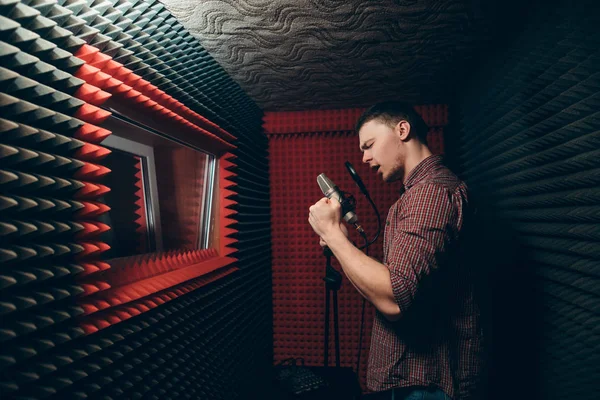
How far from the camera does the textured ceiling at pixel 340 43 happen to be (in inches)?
65.7

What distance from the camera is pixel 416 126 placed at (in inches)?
63.8

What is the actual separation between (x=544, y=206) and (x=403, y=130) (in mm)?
884

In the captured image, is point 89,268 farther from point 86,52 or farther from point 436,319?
point 436,319

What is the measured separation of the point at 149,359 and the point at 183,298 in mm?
361

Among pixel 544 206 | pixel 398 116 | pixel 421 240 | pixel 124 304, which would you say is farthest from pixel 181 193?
pixel 544 206

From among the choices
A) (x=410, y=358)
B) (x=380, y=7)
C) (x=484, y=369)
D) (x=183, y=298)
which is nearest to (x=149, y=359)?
(x=183, y=298)

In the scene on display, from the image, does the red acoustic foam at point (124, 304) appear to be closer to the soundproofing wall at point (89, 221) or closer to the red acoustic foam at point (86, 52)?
the soundproofing wall at point (89, 221)

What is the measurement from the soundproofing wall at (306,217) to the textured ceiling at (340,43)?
50 cm

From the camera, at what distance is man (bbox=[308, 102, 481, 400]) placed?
1.17m

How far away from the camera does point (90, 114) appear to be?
1.12 metres

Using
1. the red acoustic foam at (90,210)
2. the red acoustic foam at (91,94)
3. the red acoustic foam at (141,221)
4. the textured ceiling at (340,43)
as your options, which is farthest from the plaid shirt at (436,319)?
the red acoustic foam at (141,221)

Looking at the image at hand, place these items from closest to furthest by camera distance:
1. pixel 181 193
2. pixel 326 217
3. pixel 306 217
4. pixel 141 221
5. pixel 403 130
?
pixel 326 217, pixel 403 130, pixel 141 221, pixel 181 193, pixel 306 217

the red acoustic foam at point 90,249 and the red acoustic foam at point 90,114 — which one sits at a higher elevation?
the red acoustic foam at point 90,114

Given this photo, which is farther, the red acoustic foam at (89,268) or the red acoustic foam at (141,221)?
the red acoustic foam at (141,221)
